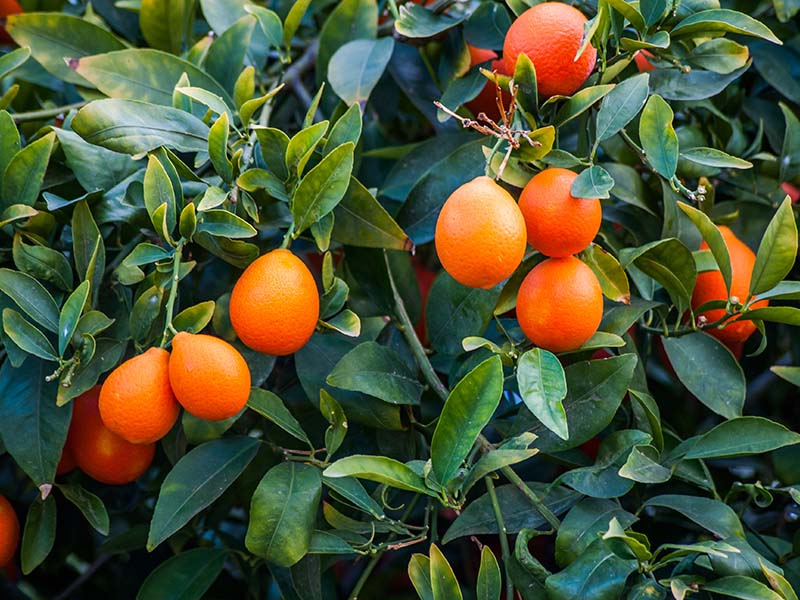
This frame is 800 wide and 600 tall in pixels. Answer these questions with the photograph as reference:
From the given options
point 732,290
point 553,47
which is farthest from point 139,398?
point 732,290

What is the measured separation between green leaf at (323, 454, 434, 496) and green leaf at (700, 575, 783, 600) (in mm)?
260

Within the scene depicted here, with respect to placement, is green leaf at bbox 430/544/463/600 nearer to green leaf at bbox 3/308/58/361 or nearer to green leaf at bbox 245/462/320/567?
green leaf at bbox 245/462/320/567

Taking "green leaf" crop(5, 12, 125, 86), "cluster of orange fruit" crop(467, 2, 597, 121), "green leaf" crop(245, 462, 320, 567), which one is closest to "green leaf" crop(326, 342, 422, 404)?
"green leaf" crop(245, 462, 320, 567)

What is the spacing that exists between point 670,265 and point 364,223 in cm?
32

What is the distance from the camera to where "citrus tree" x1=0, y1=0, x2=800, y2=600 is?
0.75 meters

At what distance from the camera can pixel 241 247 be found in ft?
2.67

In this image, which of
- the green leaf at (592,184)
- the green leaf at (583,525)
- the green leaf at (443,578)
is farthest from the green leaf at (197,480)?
the green leaf at (592,184)

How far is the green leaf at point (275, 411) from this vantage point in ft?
2.72

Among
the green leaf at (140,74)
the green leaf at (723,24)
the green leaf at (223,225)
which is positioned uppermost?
the green leaf at (723,24)

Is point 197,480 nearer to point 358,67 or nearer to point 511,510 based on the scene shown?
point 511,510

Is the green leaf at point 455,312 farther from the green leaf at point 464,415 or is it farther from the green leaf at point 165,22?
the green leaf at point 165,22

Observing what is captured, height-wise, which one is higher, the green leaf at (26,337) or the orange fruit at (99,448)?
the green leaf at (26,337)

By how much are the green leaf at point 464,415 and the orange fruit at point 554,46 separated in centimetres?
29

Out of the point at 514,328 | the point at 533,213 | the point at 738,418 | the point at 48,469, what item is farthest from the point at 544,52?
the point at 48,469
